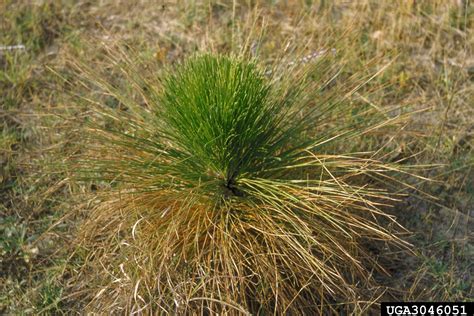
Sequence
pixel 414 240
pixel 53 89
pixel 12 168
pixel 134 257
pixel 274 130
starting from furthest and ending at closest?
pixel 53 89, pixel 12 168, pixel 414 240, pixel 274 130, pixel 134 257

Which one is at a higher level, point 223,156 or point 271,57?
point 223,156

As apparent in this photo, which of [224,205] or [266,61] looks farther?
[266,61]

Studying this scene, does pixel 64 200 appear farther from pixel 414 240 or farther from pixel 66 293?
pixel 414 240

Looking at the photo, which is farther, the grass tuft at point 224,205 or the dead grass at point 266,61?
the dead grass at point 266,61

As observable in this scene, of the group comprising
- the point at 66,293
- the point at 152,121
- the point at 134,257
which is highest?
the point at 152,121

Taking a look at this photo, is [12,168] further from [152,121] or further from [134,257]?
[134,257]

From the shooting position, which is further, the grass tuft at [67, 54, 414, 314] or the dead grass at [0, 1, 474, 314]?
the dead grass at [0, 1, 474, 314]

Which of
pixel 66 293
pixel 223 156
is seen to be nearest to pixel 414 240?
pixel 223 156

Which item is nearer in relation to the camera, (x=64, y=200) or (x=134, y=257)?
(x=134, y=257)

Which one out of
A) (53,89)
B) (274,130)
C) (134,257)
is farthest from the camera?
(53,89)
